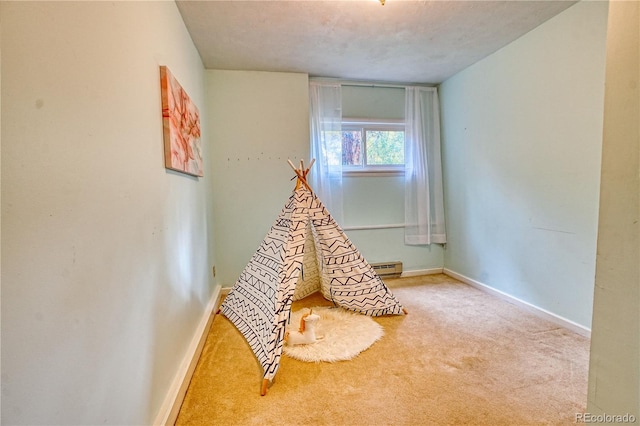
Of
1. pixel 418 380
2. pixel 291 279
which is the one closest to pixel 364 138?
pixel 291 279

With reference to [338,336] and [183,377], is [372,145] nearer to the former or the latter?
[338,336]

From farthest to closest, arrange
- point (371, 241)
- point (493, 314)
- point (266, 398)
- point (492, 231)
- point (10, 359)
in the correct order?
point (371, 241)
point (492, 231)
point (493, 314)
point (266, 398)
point (10, 359)

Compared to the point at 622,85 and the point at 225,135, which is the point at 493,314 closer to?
the point at 622,85

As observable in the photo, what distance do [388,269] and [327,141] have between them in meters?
1.66

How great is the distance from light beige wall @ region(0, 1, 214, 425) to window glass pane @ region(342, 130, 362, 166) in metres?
2.14

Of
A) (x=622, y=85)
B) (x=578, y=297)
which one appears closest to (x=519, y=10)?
(x=622, y=85)

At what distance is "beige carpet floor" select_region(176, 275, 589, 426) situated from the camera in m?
1.32

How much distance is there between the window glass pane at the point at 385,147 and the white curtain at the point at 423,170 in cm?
11

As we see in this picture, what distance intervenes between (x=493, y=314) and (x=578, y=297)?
0.58 metres

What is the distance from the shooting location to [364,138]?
3.25 m

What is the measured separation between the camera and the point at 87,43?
0.79 meters

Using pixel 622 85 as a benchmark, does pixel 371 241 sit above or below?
below

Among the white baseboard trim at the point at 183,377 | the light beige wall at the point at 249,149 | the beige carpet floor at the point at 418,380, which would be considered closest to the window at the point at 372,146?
the light beige wall at the point at 249,149

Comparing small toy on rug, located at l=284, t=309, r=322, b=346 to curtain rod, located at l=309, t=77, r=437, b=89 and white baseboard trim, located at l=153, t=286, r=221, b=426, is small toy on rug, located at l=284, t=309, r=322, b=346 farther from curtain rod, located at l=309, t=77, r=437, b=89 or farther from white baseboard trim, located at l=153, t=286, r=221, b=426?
curtain rod, located at l=309, t=77, r=437, b=89
